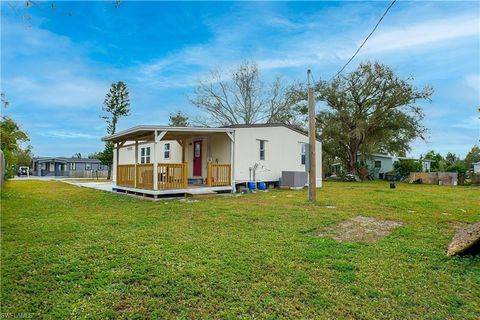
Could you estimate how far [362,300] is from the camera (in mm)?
3164

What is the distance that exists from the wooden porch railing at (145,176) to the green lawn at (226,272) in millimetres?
5091

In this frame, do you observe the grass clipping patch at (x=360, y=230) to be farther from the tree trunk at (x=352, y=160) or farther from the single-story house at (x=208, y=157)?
the tree trunk at (x=352, y=160)

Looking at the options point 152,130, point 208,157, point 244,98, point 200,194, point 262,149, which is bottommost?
point 200,194

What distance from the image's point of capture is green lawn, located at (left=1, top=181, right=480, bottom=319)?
2.96 m

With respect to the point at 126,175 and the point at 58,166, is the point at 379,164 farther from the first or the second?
the point at 58,166

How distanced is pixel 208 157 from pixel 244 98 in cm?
1814

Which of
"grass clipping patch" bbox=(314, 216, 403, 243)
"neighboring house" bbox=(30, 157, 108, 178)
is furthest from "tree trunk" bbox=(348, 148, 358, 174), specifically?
"neighboring house" bbox=(30, 157, 108, 178)

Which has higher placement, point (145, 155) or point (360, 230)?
point (145, 155)

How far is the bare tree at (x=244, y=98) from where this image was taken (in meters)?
31.7

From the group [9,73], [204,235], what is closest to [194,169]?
[9,73]

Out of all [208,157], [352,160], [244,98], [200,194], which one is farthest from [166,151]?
[352,160]

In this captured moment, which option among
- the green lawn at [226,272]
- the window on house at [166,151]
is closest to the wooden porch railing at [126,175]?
the window on house at [166,151]

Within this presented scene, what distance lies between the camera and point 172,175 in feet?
38.1

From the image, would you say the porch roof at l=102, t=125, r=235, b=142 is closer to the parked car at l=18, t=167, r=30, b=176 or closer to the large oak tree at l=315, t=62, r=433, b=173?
the large oak tree at l=315, t=62, r=433, b=173
